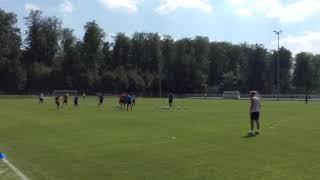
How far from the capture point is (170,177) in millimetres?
13258

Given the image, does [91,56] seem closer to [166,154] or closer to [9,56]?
[9,56]

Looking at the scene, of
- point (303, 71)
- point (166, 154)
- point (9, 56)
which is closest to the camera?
point (166, 154)

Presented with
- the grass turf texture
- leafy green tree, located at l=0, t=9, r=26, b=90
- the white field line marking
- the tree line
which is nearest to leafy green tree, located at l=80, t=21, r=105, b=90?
the tree line

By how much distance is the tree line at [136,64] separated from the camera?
6152 inches

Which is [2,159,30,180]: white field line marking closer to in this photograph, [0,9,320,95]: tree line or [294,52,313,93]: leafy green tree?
[0,9,320,95]: tree line

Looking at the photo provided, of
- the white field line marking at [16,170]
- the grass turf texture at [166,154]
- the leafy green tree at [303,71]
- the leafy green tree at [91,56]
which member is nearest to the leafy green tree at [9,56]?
the leafy green tree at [91,56]

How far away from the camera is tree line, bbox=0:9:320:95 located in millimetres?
156250

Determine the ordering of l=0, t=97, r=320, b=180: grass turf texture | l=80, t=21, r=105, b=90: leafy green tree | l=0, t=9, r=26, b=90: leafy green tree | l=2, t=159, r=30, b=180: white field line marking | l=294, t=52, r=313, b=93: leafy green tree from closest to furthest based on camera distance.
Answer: l=2, t=159, r=30, b=180: white field line marking
l=0, t=97, r=320, b=180: grass turf texture
l=0, t=9, r=26, b=90: leafy green tree
l=80, t=21, r=105, b=90: leafy green tree
l=294, t=52, r=313, b=93: leafy green tree

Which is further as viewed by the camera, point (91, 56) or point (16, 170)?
point (91, 56)

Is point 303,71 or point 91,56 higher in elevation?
point 91,56

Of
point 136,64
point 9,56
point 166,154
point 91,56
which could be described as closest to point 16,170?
point 166,154

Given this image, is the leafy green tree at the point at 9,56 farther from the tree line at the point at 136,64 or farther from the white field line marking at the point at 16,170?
the white field line marking at the point at 16,170

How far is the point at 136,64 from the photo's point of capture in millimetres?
176375

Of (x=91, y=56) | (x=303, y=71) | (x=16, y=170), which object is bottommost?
(x=16, y=170)
